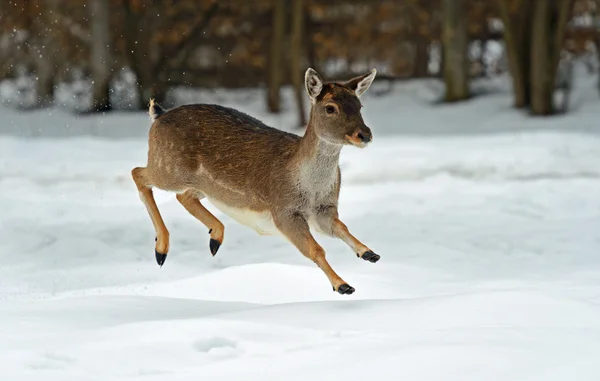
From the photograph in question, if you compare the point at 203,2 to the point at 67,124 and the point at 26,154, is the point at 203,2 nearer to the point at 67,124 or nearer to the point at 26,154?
the point at 67,124

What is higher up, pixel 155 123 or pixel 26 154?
pixel 155 123

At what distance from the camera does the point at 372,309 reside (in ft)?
19.0

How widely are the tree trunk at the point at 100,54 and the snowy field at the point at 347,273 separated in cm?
178

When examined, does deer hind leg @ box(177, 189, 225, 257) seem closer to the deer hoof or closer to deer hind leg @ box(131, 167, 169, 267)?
deer hind leg @ box(131, 167, 169, 267)

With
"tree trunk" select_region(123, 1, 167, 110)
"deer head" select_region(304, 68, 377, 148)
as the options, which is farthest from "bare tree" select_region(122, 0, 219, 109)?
"deer head" select_region(304, 68, 377, 148)

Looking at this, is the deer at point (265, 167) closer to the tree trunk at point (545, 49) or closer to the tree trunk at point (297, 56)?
the tree trunk at point (297, 56)

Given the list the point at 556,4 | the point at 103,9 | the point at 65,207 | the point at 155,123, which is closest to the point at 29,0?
the point at 103,9

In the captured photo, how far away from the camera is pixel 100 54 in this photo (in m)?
19.2

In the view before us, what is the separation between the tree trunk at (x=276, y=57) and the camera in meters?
18.8

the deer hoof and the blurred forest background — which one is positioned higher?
the deer hoof

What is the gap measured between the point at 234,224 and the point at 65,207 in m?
1.80

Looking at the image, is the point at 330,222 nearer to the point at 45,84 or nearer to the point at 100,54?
the point at 100,54

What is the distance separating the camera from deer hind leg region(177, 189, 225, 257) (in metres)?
6.51

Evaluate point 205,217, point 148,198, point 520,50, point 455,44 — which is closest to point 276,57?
point 455,44
